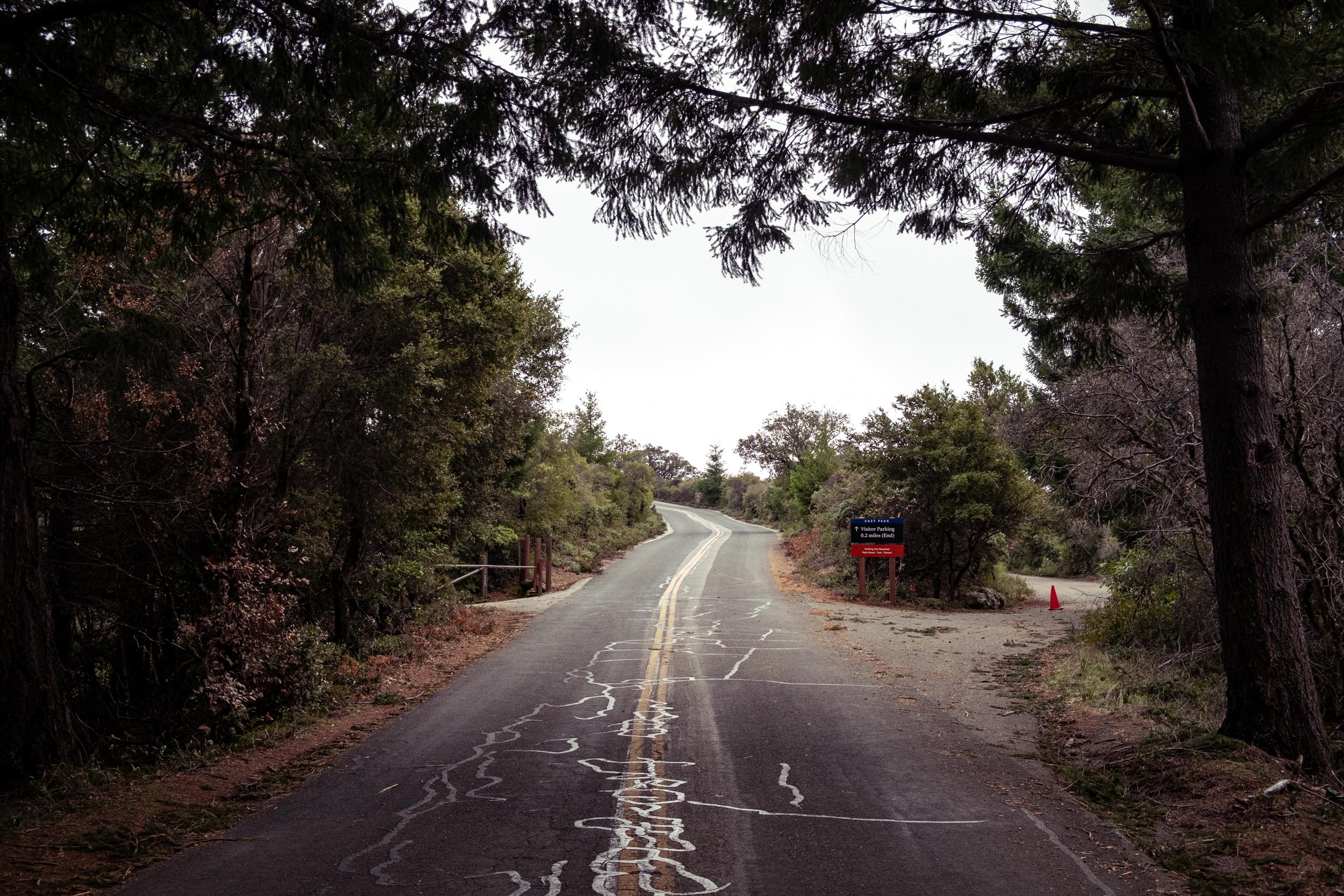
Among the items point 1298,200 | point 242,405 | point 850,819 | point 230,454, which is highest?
point 1298,200

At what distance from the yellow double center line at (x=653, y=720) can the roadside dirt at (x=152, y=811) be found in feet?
9.21

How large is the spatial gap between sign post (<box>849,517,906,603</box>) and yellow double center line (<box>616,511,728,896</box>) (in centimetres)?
511

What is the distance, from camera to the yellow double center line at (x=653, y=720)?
4613 mm

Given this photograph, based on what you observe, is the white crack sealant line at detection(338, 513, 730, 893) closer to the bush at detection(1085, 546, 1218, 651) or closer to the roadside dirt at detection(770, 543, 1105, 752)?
the roadside dirt at detection(770, 543, 1105, 752)

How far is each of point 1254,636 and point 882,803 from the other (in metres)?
3.31

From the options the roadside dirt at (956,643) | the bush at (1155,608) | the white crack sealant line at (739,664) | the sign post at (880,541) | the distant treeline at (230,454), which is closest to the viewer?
the distant treeline at (230,454)

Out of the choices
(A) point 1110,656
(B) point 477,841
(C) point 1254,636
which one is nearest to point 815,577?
(A) point 1110,656

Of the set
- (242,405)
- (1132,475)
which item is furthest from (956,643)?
(242,405)

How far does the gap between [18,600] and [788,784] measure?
628 cm

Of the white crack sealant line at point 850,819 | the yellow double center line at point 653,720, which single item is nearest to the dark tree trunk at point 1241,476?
the white crack sealant line at point 850,819

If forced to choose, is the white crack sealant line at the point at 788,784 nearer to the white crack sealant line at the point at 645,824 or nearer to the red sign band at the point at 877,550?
the white crack sealant line at the point at 645,824

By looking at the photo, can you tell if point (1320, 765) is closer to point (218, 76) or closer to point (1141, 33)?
point (1141, 33)

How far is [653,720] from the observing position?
8719mm

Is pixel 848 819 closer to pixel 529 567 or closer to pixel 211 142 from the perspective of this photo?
pixel 211 142
